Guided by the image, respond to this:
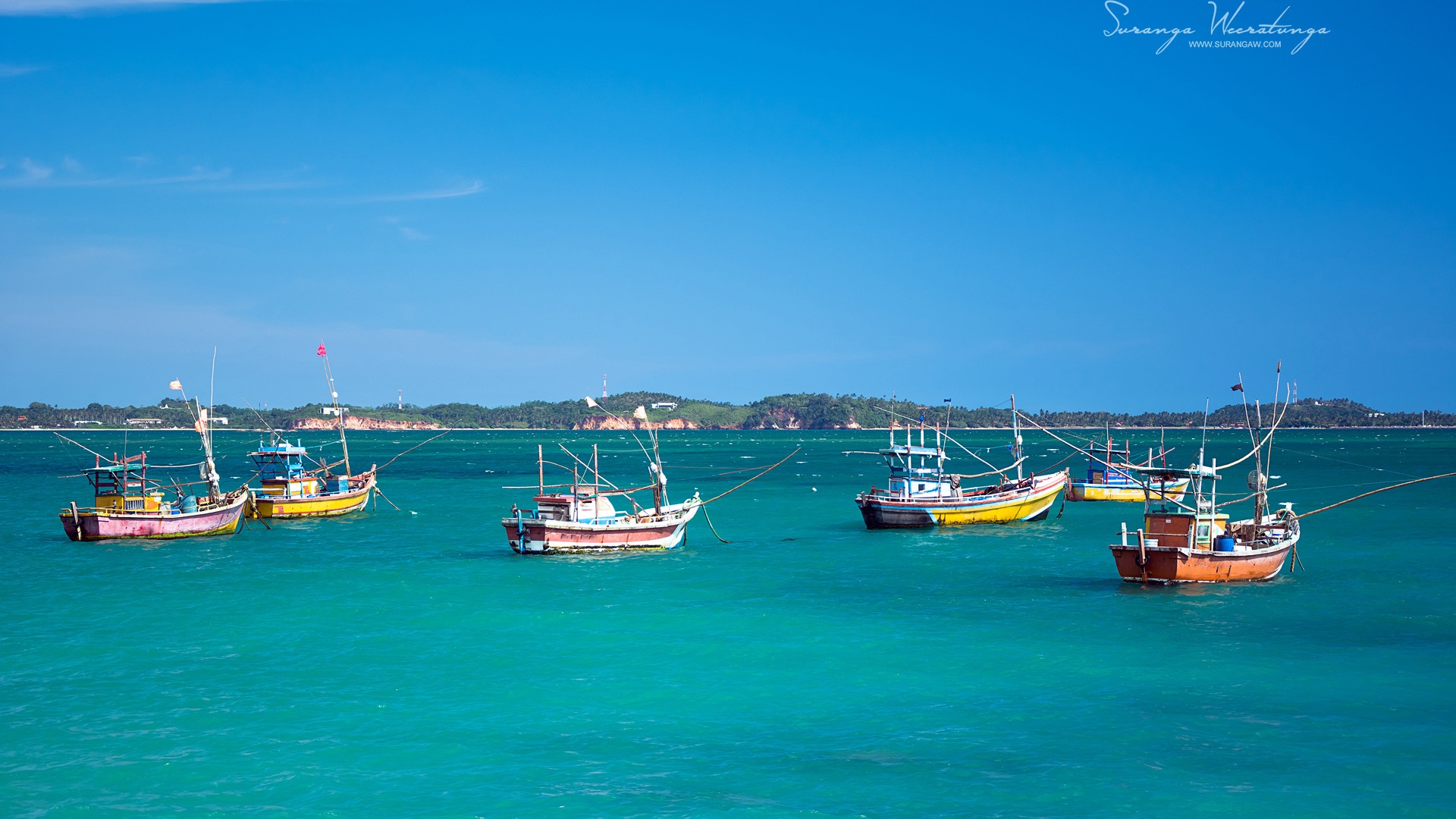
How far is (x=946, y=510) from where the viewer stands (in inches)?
2474

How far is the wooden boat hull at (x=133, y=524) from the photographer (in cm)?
5606

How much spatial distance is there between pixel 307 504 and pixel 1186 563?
53.9m

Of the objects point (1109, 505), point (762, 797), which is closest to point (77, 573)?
point (762, 797)

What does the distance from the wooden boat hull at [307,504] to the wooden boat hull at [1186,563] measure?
51373mm

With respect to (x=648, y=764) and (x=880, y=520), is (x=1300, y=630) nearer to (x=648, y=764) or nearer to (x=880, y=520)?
(x=648, y=764)

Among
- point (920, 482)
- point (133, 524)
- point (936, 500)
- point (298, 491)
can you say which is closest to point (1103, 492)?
point (920, 482)

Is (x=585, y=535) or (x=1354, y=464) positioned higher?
(x=585, y=535)

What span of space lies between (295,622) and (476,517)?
39525 mm

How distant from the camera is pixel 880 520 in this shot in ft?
208

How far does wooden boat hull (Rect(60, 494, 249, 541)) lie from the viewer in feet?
184

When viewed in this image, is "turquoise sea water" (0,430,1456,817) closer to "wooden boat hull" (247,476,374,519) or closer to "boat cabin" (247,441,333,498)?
"wooden boat hull" (247,476,374,519)

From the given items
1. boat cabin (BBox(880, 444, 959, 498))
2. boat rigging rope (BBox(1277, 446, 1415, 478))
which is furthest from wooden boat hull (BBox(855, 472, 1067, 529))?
boat rigging rope (BBox(1277, 446, 1415, 478))

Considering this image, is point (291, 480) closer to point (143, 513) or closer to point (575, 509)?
point (143, 513)

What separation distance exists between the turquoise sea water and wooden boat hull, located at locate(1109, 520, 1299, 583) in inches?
30.6
